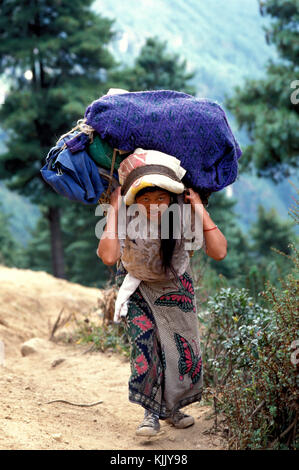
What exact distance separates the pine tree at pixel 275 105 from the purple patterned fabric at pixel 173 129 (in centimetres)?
A: 644

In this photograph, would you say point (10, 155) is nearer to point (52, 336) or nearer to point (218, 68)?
point (52, 336)

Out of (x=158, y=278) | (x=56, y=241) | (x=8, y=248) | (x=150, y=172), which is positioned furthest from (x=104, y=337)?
(x=8, y=248)

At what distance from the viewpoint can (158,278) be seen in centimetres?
327

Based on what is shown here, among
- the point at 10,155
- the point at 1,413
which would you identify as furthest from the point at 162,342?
the point at 10,155

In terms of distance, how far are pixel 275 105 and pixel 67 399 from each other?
25.4 feet

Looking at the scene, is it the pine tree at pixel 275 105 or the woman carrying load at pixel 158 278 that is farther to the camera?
the pine tree at pixel 275 105

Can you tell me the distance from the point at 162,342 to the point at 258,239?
1850 cm

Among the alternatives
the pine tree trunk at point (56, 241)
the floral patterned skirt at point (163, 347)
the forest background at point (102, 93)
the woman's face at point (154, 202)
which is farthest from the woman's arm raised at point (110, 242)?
the pine tree trunk at point (56, 241)

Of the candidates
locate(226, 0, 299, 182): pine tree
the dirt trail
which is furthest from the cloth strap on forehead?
locate(226, 0, 299, 182): pine tree

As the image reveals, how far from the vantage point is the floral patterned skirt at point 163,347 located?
3232 millimetres

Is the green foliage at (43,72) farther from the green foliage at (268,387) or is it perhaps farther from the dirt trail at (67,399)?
the green foliage at (268,387)

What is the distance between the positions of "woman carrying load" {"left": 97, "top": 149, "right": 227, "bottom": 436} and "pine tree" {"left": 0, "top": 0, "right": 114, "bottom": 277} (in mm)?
10924

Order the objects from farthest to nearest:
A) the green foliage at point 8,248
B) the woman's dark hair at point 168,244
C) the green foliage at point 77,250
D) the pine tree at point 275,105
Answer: the green foliage at point 8,248, the green foliage at point 77,250, the pine tree at point 275,105, the woman's dark hair at point 168,244

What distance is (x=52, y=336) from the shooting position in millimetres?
6641
